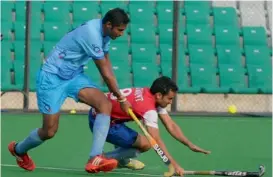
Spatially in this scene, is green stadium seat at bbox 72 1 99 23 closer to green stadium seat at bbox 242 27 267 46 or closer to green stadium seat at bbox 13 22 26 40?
green stadium seat at bbox 13 22 26 40

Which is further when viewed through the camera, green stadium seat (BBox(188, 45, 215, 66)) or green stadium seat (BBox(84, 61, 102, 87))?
green stadium seat (BBox(188, 45, 215, 66))

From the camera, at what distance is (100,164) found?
6055 millimetres

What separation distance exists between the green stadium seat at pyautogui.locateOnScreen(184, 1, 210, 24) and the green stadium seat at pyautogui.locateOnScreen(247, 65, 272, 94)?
1.57 m

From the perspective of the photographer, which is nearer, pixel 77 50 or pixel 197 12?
pixel 77 50

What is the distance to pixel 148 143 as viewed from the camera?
663 centimetres

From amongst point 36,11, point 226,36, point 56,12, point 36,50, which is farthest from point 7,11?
point 226,36

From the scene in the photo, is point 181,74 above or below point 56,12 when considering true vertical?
below

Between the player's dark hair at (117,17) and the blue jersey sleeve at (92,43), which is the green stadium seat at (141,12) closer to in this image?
the blue jersey sleeve at (92,43)

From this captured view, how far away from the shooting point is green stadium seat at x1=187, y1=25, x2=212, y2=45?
1520 centimetres

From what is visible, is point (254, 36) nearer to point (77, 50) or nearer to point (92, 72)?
point (92, 72)

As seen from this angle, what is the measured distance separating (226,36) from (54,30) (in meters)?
3.50

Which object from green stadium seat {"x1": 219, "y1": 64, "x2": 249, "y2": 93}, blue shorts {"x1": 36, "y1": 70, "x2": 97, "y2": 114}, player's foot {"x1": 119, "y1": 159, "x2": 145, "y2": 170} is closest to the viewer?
blue shorts {"x1": 36, "y1": 70, "x2": 97, "y2": 114}

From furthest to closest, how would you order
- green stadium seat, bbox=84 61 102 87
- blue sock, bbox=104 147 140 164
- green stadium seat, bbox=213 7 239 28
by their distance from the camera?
green stadium seat, bbox=213 7 239 28, green stadium seat, bbox=84 61 102 87, blue sock, bbox=104 147 140 164

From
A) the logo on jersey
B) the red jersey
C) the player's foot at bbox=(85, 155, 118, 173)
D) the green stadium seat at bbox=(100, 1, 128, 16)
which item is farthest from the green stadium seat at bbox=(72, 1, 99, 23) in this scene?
the player's foot at bbox=(85, 155, 118, 173)
